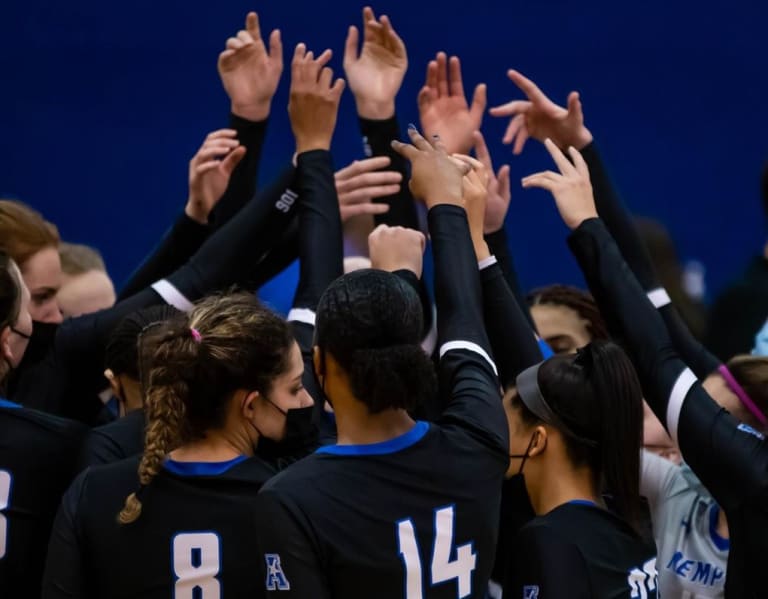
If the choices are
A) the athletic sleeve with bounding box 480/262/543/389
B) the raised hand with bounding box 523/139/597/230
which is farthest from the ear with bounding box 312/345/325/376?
the raised hand with bounding box 523/139/597/230

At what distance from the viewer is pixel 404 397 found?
1.85m

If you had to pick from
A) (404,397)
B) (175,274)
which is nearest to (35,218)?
(175,274)

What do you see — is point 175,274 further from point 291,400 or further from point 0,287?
point 291,400

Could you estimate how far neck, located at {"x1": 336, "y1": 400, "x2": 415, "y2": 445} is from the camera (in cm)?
187

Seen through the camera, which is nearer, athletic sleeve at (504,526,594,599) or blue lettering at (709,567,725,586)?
athletic sleeve at (504,526,594,599)

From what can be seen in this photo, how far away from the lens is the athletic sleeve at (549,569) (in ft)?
6.39

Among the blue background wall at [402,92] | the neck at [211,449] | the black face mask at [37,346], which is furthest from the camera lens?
the blue background wall at [402,92]

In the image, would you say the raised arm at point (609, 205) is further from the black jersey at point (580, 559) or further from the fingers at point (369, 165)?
the black jersey at point (580, 559)

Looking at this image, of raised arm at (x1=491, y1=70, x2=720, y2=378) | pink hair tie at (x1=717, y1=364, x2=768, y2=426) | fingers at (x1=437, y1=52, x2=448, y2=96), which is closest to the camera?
pink hair tie at (x1=717, y1=364, x2=768, y2=426)

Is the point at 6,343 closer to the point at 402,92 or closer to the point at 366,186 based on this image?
the point at 366,186

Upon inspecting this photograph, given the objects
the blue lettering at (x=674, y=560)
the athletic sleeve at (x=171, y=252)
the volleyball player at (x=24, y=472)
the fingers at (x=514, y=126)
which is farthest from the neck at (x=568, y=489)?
the athletic sleeve at (x=171, y=252)

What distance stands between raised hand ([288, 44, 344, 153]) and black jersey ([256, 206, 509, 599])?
33.1 inches

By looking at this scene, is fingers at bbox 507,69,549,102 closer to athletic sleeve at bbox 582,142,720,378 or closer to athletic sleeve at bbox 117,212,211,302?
athletic sleeve at bbox 582,142,720,378

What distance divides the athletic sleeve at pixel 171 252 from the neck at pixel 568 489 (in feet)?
3.89
